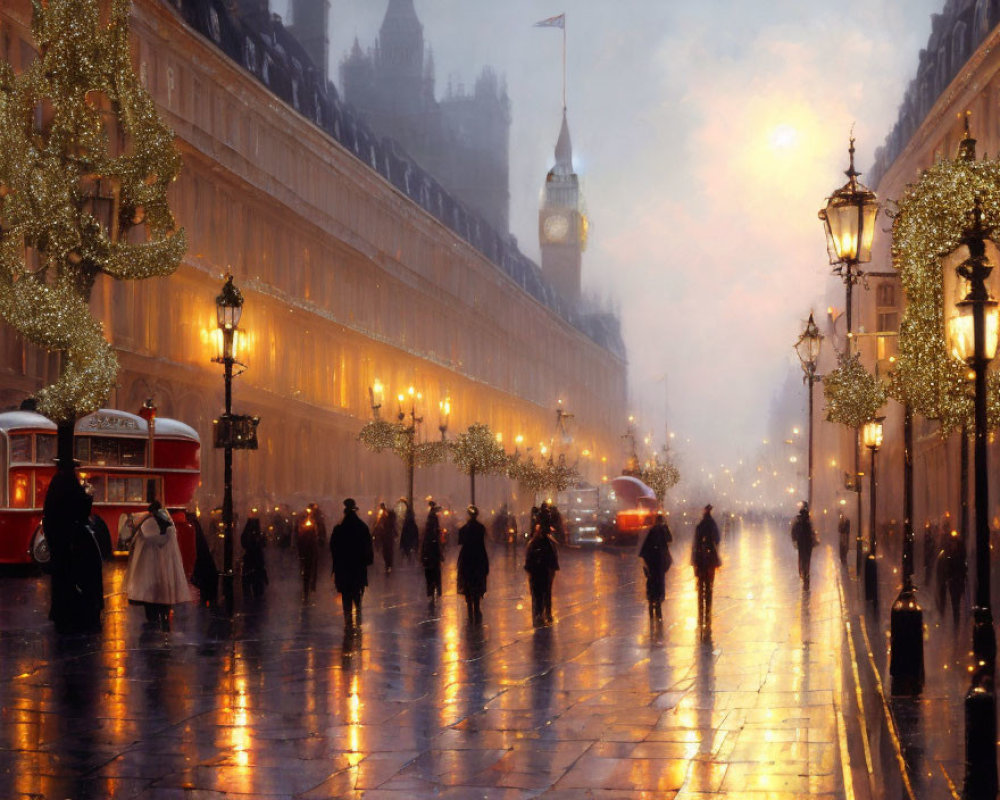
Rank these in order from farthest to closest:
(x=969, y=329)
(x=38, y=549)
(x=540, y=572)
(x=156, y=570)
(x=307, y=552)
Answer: (x=38, y=549), (x=307, y=552), (x=540, y=572), (x=156, y=570), (x=969, y=329)

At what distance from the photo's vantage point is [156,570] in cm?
1905

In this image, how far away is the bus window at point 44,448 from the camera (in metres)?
28.8

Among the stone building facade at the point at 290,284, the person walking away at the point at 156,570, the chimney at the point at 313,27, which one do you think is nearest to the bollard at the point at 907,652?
the person walking away at the point at 156,570

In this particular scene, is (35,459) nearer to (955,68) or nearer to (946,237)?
(946,237)

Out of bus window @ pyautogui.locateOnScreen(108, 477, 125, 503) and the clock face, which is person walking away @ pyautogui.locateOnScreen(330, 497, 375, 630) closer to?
bus window @ pyautogui.locateOnScreen(108, 477, 125, 503)

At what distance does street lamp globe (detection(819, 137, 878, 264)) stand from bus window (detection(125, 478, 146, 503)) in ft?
62.5

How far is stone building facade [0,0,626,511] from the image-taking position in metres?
45.3

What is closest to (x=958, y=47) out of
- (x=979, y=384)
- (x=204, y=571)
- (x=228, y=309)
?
(x=228, y=309)

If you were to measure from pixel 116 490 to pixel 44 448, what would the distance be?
1.98 metres

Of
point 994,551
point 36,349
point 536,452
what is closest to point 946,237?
point 994,551

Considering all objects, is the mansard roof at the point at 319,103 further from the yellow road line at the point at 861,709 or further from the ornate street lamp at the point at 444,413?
the yellow road line at the point at 861,709

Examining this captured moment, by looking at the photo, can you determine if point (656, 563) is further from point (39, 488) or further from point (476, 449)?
point (476, 449)

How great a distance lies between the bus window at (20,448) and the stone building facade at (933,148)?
60.4 ft

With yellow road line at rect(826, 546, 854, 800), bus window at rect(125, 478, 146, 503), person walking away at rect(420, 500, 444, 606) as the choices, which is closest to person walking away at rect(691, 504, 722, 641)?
yellow road line at rect(826, 546, 854, 800)
